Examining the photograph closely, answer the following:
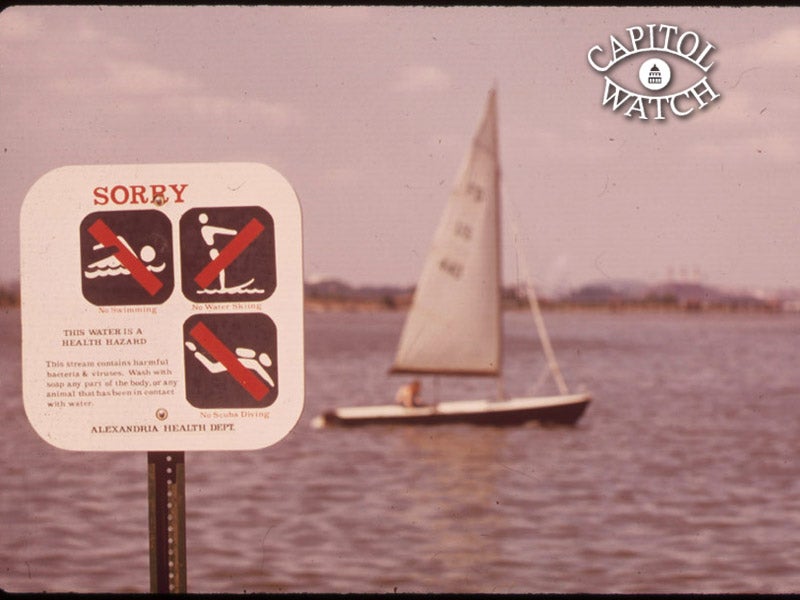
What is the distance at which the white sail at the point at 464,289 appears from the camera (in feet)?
117

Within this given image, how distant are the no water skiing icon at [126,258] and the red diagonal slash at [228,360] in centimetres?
19

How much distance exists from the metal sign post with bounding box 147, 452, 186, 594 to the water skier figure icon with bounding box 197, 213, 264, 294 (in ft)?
2.06

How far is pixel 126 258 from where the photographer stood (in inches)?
170

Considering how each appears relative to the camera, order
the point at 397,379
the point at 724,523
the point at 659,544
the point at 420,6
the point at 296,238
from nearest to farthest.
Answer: the point at 296,238, the point at 420,6, the point at 659,544, the point at 724,523, the point at 397,379

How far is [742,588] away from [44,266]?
16.1 meters

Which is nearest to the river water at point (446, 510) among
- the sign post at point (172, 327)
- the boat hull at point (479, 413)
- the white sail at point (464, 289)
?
the boat hull at point (479, 413)

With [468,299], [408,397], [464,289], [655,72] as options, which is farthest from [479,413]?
[655,72]

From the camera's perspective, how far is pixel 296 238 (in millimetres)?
4270

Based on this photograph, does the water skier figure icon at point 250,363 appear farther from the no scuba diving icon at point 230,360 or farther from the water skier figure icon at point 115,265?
the water skier figure icon at point 115,265

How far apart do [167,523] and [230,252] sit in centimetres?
102

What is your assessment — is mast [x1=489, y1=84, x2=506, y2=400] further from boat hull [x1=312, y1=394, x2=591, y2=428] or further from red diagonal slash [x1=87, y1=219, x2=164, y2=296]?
red diagonal slash [x1=87, y1=219, x2=164, y2=296]

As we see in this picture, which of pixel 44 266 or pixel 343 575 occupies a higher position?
pixel 44 266

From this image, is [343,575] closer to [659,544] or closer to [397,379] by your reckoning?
[659,544]

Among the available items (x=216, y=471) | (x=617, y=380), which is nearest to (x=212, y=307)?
(x=216, y=471)
